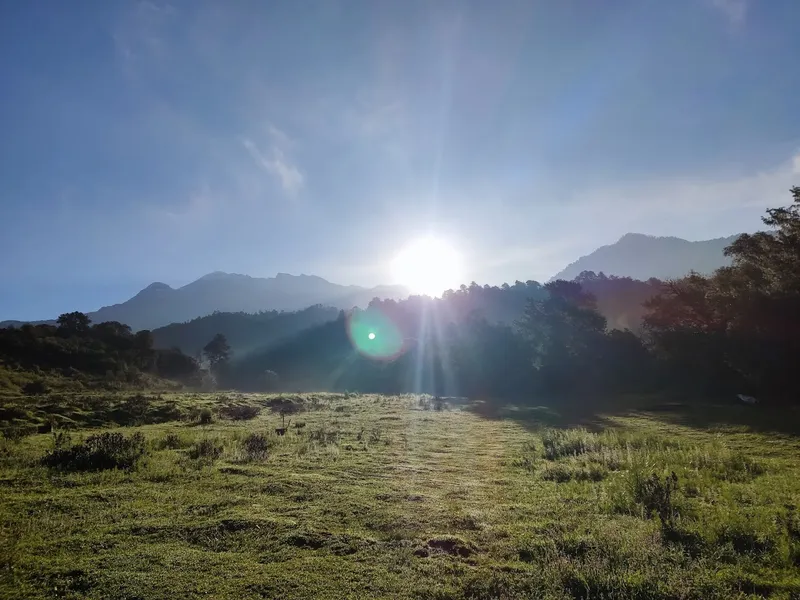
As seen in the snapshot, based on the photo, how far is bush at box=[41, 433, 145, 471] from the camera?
1382cm

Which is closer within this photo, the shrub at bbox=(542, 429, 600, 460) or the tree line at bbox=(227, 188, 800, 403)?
the shrub at bbox=(542, 429, 600, 460)

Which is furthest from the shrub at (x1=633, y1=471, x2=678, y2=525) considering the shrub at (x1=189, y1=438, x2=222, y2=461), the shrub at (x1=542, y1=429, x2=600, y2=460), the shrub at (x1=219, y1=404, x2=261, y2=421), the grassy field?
the shrub at (x1=219, y1=404, x2=261, y2=421)

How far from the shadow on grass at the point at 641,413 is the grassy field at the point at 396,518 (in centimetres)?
567

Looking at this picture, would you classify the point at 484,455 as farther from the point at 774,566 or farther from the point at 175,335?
the point at 175,335

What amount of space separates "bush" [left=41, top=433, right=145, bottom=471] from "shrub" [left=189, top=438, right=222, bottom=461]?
5.86 feet

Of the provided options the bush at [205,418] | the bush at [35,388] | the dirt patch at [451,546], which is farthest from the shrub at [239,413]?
the dirt patch at [451,546]

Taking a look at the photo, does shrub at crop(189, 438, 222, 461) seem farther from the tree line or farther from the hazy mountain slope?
the hazy mountain slope

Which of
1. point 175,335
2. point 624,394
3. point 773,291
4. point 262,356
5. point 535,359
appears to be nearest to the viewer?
point 773,291

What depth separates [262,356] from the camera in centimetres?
10188

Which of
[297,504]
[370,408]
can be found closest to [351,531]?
[297,504]

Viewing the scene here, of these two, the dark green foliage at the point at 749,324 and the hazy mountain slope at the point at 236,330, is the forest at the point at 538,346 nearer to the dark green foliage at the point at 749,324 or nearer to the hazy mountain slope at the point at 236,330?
the dark green foliage at the point at 749,324

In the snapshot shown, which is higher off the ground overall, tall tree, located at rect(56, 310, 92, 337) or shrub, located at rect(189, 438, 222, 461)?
tall tree, located at rect(56, 310, 92, 337)

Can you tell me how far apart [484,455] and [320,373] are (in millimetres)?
74875

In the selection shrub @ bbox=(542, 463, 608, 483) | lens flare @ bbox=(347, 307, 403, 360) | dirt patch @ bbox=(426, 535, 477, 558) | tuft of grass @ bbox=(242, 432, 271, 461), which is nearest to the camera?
dirt patch @ bbox=(426, 535, 477, 558)
